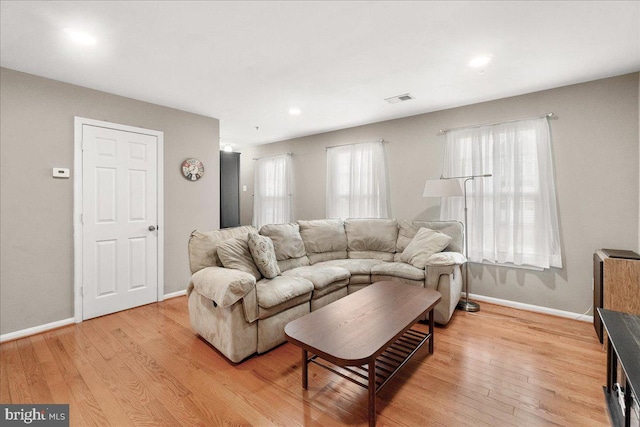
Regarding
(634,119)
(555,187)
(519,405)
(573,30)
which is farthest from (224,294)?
(634,119)

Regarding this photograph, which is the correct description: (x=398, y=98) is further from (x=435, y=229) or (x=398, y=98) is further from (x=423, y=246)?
(x=423, y=246)

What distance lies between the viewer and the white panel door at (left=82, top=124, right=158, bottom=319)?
3.06 metres

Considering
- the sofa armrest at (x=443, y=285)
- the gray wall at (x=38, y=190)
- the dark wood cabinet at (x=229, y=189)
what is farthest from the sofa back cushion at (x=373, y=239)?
the gray wall at (x=38, y=190)

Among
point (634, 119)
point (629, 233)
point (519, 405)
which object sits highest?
point (634, 119)

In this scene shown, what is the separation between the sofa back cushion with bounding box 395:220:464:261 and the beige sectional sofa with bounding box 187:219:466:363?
11 mm

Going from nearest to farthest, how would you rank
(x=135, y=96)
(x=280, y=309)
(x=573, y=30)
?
(x=573, y=30) → (x=280, y=309) → (x=135, y=96)

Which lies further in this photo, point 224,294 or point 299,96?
point 299,96

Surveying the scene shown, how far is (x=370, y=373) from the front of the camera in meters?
1.54

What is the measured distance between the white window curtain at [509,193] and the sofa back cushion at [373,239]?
0.77 m

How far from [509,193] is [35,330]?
5079mm

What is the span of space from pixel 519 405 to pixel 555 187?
7.80ft

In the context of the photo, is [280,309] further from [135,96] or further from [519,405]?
[135,96]

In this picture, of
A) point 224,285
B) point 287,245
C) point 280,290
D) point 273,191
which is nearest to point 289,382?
point 280,290

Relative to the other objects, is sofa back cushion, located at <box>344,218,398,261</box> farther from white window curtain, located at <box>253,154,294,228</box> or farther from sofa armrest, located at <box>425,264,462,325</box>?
white window curtain, located at <box>253,154,294,228</box>
